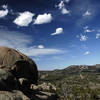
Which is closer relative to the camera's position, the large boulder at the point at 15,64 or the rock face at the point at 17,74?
the rock face at the point at 17,74

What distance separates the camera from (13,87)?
23.9 m

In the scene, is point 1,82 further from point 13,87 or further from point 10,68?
point 10,68

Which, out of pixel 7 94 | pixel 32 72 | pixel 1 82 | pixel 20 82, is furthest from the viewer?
pixel 32 72

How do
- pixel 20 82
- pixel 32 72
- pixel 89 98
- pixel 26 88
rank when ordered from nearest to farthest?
pixel 20 82 → pixel 26 88 → pixel 32 72 → pixel 89 98

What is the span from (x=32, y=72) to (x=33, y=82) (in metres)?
2.27

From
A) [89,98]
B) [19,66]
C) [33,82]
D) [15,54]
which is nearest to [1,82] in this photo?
[19,66]

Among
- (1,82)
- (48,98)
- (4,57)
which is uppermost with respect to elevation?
(4,57)

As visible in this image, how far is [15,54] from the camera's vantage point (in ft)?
95.9

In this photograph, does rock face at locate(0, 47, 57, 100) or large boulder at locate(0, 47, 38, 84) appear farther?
large boulder at locate(0, 47, 38, 84)

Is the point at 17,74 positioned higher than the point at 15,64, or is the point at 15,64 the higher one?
the point at 15,64

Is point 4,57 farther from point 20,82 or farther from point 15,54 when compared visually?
point 20,82

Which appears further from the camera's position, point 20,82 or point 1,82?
point 20,82

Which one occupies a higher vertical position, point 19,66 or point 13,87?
point 19,66

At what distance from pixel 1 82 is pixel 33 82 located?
422 inches
